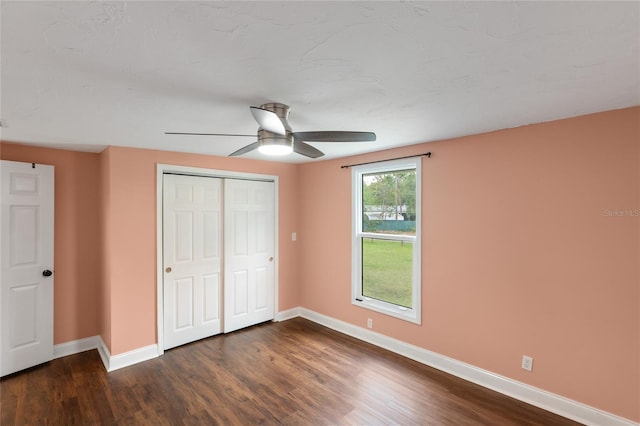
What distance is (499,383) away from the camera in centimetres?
268

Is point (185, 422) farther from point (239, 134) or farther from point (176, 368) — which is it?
point (239, 134)

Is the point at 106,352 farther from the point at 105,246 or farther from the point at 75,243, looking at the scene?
the point at 75,243

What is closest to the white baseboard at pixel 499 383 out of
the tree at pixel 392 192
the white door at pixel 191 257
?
the tree at pixel 392 192

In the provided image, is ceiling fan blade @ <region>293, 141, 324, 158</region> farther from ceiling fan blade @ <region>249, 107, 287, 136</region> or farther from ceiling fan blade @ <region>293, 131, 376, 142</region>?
ceiling fan blade @ <region>249, 107, 287, 136</region>

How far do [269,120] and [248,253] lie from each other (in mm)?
2838

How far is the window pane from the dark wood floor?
146 cm

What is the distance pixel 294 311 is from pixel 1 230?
350 centimetres

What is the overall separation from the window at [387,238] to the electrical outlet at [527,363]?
984 mm

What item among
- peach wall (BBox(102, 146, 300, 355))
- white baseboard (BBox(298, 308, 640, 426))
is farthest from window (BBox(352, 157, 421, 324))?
peach wall (BBox(102, 146, 300, 355))

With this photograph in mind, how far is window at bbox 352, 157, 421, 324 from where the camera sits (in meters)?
3.40

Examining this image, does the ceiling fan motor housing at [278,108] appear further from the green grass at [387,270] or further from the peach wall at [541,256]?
the green grass at [387,270]

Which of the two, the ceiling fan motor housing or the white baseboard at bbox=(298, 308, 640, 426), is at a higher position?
the ceiling fan motor housing

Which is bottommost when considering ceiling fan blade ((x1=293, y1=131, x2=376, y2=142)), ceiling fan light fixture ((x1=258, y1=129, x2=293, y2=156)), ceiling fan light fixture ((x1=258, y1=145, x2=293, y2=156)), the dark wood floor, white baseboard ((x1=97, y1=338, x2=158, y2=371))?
the dark wood floor

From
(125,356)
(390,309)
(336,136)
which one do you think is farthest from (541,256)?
(125,356)
